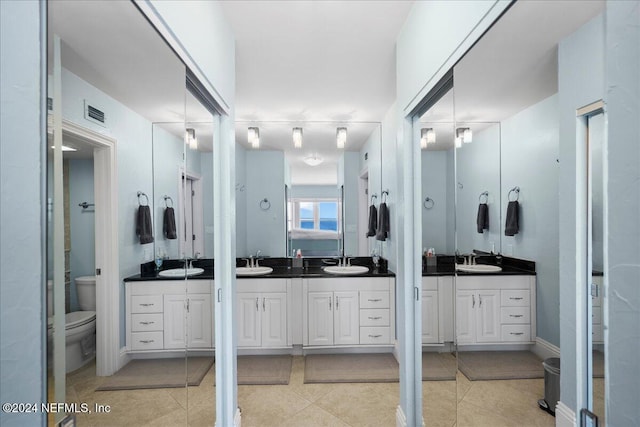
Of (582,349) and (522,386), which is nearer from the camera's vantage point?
(582,349)

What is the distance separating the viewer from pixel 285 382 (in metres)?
2.86

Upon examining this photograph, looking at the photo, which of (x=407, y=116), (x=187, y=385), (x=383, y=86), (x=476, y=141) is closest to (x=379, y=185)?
(x=383, y=86)

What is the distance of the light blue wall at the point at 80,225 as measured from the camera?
0.74 metres

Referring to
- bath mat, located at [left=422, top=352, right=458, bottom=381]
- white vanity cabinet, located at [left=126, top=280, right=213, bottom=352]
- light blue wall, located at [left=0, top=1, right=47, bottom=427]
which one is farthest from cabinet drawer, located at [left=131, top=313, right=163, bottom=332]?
bath mat, located at [left=422, top=352, right=458, bottom=381]

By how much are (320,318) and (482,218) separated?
259 cm

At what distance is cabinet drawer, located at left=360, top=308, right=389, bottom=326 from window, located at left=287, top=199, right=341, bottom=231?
974mm

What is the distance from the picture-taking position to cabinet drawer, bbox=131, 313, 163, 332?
1.06 meters

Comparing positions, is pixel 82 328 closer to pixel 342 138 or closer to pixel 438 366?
pixel 438 366

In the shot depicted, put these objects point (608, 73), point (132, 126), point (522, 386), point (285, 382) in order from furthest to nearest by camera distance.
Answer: point (285, 382), point (132, 126), point (522, 386), point (608, 73)

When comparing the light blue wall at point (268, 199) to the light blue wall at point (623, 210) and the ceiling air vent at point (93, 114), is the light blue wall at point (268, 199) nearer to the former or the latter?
the ceiling air vent at point (93, 114)

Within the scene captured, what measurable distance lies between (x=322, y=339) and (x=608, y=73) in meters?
3.31

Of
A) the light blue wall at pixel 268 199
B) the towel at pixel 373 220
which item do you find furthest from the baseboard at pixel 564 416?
the light blue wall at pixel 268 199

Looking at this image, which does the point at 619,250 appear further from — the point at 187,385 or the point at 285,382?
the point at 285,382

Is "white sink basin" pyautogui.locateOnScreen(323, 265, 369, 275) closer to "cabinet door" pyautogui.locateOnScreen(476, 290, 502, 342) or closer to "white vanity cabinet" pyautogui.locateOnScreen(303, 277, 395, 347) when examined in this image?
"white vanity cabinet" pyautogui.locateOnScreen(303, 277, 395, 347)
